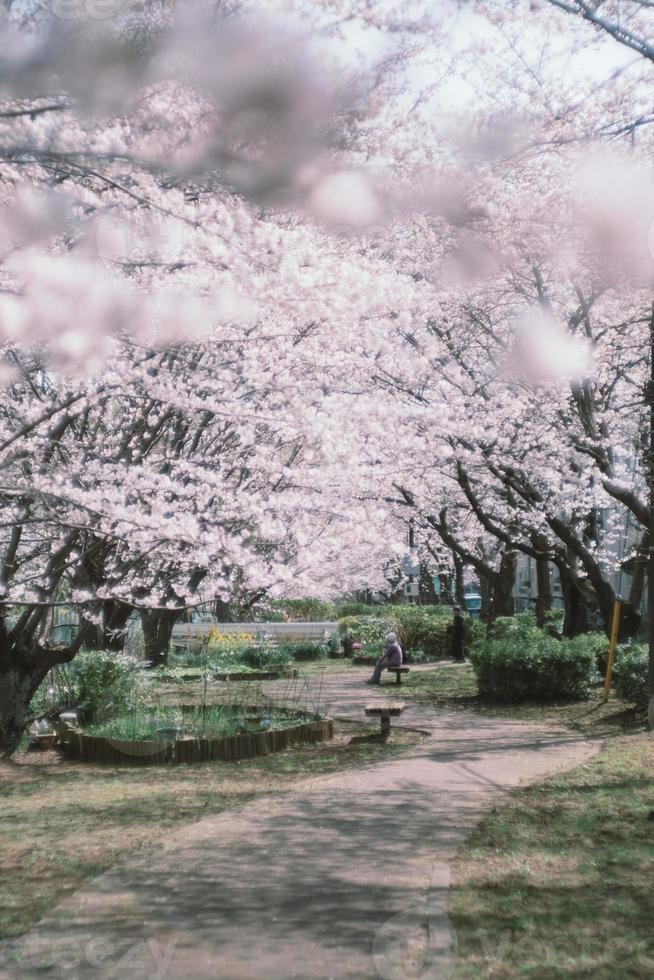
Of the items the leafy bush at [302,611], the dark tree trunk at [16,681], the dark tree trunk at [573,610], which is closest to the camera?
the dark tree trunk at [16,681]

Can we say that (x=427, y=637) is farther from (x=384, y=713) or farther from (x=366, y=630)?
(x=384, y=713)

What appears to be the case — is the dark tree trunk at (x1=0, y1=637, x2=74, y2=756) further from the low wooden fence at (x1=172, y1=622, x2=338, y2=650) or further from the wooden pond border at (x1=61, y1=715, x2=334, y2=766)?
the low wooden fence at (x1=172, y1=622, x2=338, y2=650)

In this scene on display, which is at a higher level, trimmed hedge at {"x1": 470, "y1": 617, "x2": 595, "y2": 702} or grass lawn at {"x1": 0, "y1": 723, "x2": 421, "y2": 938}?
trimmed hedge at {"x1": 470, "y1": 617, "x2": 595, "y2": 702}

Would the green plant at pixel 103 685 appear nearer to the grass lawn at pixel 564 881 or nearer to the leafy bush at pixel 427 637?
the grass lawn at pixel 564 881

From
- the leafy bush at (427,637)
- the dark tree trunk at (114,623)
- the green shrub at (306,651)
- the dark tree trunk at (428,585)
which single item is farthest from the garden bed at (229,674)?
the dark tree trunk at (428,585)

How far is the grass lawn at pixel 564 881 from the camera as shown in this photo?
413cm

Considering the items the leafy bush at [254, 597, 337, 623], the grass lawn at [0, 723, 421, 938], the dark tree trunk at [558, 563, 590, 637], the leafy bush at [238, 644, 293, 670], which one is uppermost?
the leafy bush at [254, 597, 337, 623]

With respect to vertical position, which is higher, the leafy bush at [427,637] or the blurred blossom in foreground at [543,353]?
the blurred blossom in foreground at [543,353]

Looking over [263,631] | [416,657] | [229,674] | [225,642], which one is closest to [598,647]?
[229,674]

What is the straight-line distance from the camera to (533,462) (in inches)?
637

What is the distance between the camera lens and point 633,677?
42.9 feet

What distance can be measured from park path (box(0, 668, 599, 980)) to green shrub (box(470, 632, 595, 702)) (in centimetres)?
699

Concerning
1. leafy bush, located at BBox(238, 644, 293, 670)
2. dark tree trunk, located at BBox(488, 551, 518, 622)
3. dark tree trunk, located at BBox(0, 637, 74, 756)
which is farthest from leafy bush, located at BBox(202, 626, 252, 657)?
dark tree trunk, located at BBox(0, 637, 74, 756)

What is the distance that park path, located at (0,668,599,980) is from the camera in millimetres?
4109
